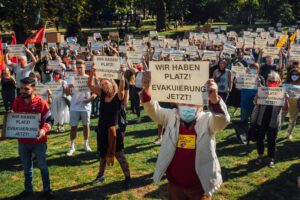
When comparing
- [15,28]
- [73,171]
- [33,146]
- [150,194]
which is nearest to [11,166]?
[73,171]

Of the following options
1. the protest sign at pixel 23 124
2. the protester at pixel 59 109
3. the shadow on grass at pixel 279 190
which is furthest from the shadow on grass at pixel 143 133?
the protest sign at pixel 23 124

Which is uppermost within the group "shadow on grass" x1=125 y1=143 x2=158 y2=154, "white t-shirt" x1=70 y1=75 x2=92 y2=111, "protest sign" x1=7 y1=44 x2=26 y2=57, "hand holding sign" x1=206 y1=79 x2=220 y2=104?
"protest sign" x1=7 y1=44 x2=26 y2=57

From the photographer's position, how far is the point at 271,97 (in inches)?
335

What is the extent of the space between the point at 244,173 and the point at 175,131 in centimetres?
418

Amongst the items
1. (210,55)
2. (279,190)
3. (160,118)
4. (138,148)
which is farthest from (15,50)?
(160,118)

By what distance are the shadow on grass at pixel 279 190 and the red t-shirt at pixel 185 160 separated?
112 inches

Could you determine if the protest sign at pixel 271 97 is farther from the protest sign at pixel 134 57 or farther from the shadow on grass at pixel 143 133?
the protest sign at pixel 134 57

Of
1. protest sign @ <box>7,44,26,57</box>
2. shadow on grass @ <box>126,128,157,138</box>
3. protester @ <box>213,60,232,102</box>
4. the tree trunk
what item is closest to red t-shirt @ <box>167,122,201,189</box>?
protester @ <box>213,60,232,102</box>

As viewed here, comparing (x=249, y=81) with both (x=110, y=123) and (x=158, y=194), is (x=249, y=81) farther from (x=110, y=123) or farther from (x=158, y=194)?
(x=110, y=123)

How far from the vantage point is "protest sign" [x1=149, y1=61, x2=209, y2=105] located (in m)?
4.67

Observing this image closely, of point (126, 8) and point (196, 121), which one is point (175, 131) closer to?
point (196, 121)

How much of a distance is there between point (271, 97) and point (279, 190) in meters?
1.90

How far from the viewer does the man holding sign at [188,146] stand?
480 cm

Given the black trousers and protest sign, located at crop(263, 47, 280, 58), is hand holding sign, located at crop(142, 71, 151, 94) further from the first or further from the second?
protest sign, located at crop(263, 47, 280, 58)
